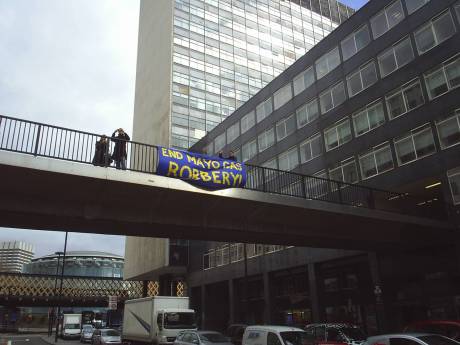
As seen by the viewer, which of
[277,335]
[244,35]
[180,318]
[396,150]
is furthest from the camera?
[244,35]

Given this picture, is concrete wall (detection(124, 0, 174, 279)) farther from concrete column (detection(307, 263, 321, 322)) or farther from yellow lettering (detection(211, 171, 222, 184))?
yellow lettering (detection(211, 171, 222, 184))

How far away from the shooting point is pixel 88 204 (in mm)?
15445

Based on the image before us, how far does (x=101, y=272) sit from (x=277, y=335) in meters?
118

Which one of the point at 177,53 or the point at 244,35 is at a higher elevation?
the point at 244,35

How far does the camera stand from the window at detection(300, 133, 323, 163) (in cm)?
3556

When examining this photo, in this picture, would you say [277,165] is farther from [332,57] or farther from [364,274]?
[364,274]

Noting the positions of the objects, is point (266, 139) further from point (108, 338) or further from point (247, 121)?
point (108, 338)

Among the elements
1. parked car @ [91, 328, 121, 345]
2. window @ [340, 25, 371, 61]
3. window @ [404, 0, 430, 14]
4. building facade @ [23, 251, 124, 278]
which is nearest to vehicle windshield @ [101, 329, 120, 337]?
parked car @ [91, 328, 121, 345]

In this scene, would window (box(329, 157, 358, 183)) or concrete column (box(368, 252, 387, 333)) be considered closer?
concrete column (box(368, 252, 387, 333))

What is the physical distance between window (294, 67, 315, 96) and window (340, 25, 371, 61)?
410 centimetres

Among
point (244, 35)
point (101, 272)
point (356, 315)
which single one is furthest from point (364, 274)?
point (101, 272)

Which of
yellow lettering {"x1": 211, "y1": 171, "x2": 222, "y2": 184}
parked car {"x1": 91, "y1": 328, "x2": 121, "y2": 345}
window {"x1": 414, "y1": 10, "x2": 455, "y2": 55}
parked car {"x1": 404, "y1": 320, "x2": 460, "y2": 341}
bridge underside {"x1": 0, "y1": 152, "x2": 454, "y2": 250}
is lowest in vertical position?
parked car {"x1": 91, "y1": 328, "x2": 121, "y2": 345}

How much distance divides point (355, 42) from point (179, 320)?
24.9 metres

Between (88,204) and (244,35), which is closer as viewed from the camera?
(88,204)
